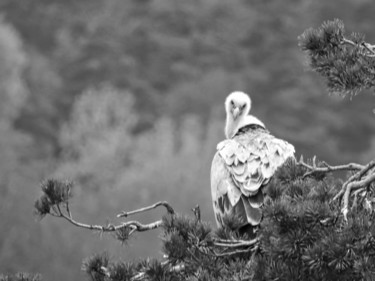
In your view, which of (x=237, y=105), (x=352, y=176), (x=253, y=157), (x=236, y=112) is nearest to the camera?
(x=352, y=176)

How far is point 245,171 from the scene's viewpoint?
6.78 meters

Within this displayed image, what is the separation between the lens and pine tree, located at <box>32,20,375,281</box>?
378cm

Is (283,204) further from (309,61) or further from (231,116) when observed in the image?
(231,116)

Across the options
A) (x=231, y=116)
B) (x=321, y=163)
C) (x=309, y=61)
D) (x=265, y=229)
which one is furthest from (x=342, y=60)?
(x=231, y=116)

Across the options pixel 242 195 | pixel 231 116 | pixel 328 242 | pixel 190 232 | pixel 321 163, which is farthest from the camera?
pixel 231 116

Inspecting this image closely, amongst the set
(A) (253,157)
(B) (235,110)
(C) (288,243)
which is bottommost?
(C) (288,243)

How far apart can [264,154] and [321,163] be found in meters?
1.97

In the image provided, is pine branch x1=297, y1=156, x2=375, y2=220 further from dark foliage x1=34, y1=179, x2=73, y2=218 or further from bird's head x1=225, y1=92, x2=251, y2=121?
bird's head x1=225, y1=92, x2=251, y2=121

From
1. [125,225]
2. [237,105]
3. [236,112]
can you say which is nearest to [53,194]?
[125,225]

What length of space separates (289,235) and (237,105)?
5707 mm

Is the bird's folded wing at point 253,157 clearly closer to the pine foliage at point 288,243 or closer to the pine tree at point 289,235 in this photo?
the pine tree at point 289,235

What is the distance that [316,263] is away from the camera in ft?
12.6

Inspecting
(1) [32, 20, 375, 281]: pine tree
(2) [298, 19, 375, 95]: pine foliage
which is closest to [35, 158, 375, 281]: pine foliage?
(1) [32, 20, 375, 281]: pine tree

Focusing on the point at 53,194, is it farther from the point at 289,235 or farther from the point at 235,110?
the point at 235,110
